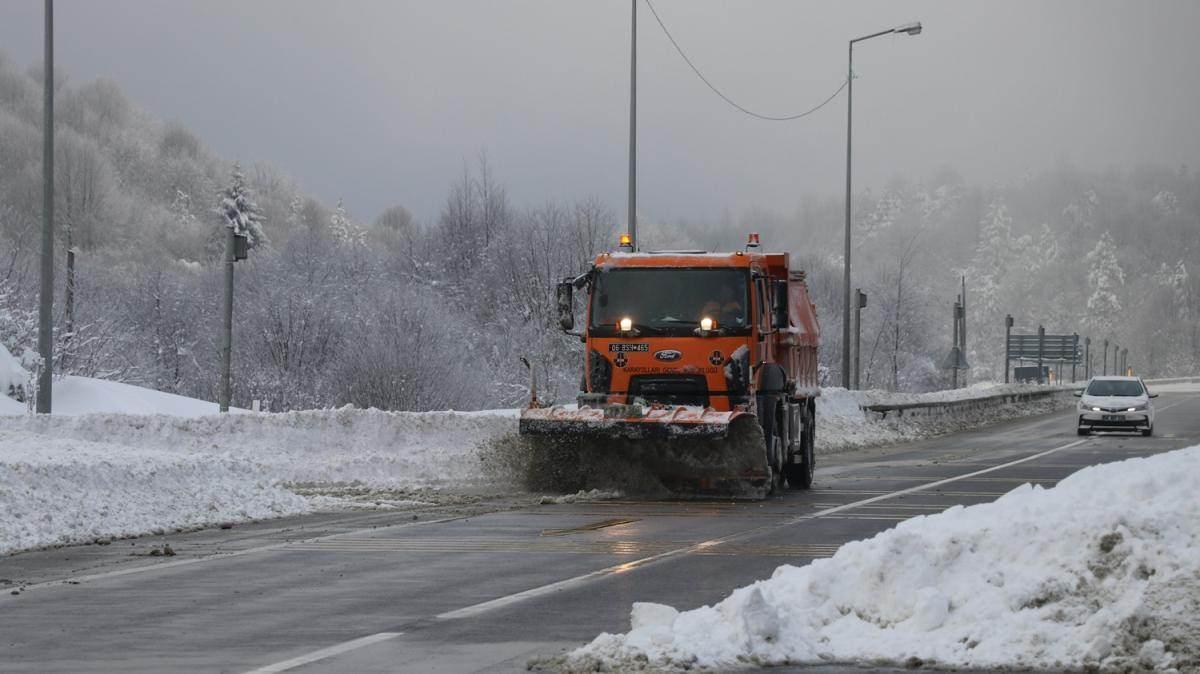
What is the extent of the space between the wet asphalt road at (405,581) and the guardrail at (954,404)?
983 inches

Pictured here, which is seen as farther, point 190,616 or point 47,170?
point 47,170

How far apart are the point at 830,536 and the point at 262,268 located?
60782 millimetres

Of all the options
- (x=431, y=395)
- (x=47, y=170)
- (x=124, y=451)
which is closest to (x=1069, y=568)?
(x=124, y=451)

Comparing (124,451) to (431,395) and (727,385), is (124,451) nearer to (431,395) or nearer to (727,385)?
(727,385)

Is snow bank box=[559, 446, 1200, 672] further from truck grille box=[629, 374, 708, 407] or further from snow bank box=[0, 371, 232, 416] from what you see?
snow bank box=[0, 371, 232, 416]

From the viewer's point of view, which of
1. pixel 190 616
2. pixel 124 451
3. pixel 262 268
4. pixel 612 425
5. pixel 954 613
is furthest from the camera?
pixel 262 268

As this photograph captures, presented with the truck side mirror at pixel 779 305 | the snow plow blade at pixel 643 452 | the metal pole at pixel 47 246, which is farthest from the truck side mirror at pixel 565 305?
the metal pole at pixel 47 246

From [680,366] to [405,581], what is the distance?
9.43 metres

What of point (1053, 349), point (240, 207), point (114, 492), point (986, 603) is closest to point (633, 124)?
point (114, 492)

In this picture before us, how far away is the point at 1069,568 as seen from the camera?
8.57 metres

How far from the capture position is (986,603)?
8453 millimetres

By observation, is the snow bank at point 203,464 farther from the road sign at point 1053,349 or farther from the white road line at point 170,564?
the road sign at point 1053,349

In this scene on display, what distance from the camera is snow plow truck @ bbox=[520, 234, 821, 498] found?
67.1 feet

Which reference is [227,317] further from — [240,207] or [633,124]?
[240,207]
